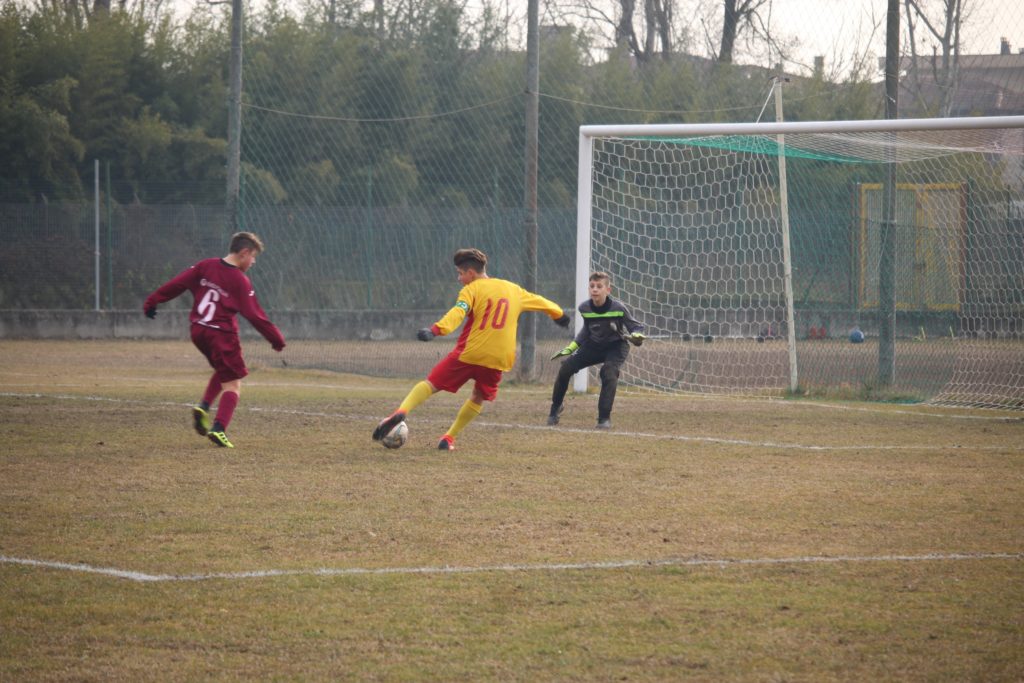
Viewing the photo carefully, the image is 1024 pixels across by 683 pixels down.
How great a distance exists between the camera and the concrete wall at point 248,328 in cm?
2298

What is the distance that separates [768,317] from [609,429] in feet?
31.5

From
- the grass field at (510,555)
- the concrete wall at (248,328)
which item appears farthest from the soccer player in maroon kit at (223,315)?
the concrete wall at (248,328)

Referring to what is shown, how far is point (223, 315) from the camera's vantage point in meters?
9.34

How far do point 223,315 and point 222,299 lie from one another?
13 cm

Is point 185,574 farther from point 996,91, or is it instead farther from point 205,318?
point 996,91

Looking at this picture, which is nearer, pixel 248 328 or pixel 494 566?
pixel 494 566

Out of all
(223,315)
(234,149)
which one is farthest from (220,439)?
(234,149)

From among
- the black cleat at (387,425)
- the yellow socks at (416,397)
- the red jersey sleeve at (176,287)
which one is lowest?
the black cleat at (387,425)

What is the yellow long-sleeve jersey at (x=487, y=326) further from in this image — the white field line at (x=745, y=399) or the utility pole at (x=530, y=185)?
the utility pole at (x=530, y=185)

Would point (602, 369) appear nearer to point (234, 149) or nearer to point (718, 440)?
point (718, 440)

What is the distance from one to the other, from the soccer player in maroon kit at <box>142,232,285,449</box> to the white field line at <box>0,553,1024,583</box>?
13.0 feet

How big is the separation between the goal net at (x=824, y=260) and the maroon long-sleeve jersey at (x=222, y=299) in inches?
211

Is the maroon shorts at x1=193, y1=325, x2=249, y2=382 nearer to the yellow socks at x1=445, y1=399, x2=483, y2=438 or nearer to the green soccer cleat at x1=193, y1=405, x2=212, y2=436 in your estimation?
the green soccer cleat at x1=193, y1=405, x2=212, y2=436

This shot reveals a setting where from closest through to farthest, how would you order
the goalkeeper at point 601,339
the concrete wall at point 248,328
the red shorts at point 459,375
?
the red shorts at point 459,375 < the goalkeeper at point 601,339 < the concrete wall at point 248,328
